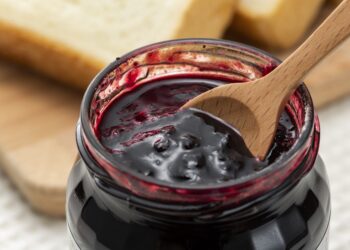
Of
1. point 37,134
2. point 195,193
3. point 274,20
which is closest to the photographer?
point 195,193

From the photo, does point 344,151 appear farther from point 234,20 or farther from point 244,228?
point 244,228

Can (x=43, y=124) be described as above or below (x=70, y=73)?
below

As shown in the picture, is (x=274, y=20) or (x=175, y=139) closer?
(x=175, y=139)

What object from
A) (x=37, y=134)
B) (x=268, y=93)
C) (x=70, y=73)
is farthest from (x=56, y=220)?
(x=268, y=93)

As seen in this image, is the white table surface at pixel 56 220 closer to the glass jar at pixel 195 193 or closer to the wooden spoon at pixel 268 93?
the glass jar at pixel 195 193

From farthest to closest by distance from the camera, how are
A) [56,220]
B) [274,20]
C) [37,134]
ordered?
[274,20]
[37,134]
[56,220]

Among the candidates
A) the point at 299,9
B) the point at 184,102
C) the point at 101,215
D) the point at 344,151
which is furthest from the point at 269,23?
the point at 101,215

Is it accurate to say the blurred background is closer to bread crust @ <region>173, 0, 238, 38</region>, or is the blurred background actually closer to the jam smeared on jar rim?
bread crust @ <region>173, 0, 238, 38</region>

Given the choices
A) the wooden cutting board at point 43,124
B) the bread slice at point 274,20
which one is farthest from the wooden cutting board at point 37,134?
the bread slice at point 274,20

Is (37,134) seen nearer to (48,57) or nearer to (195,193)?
(48,57)
